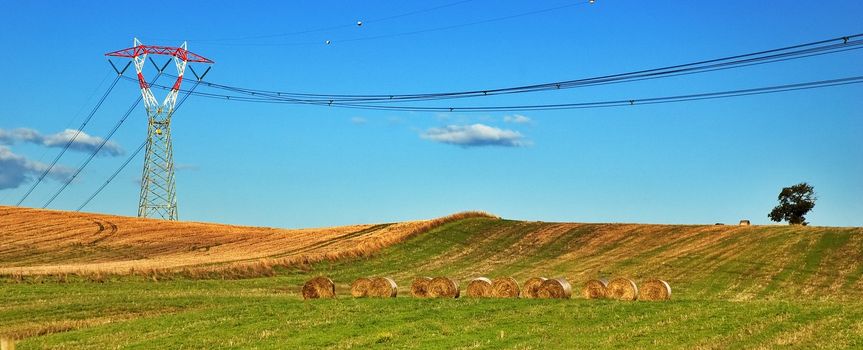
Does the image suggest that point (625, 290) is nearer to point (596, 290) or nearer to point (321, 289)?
point (596, 290)

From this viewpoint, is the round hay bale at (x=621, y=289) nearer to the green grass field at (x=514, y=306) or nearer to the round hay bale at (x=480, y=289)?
the green grass field at (x=514, y=306)

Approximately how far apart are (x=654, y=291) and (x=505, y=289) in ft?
19.6

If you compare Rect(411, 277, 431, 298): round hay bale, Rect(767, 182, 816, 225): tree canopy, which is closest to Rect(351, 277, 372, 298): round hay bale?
Rect(411, 277, 431, 298): round hay bale

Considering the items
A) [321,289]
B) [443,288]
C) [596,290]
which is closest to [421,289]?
[443,288]

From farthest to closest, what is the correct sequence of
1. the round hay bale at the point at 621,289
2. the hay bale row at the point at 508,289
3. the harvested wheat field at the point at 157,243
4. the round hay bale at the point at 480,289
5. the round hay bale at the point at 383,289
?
the harvested wheat field at the point at 157,243, the round hay bale at the point at 383,289, the round hay bale at the point at 480,289, the hay bale row at the point at 508,289, the round hay bale at the point at 621,289

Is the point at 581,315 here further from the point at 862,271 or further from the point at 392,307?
the point at 862,271

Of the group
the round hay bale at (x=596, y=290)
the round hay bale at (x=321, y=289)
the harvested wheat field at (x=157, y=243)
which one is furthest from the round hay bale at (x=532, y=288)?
the harvested wheat field at (x=157, y=243)

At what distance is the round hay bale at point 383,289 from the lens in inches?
1553

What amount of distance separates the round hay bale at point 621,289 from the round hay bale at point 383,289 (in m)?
9.24

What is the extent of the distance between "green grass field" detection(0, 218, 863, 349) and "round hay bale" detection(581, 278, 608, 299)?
150 cm

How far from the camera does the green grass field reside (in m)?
25.8

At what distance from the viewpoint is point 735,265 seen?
53531 mm

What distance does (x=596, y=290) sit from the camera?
119 ft

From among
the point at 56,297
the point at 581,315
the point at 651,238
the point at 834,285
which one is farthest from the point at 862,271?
the point at 56,297
